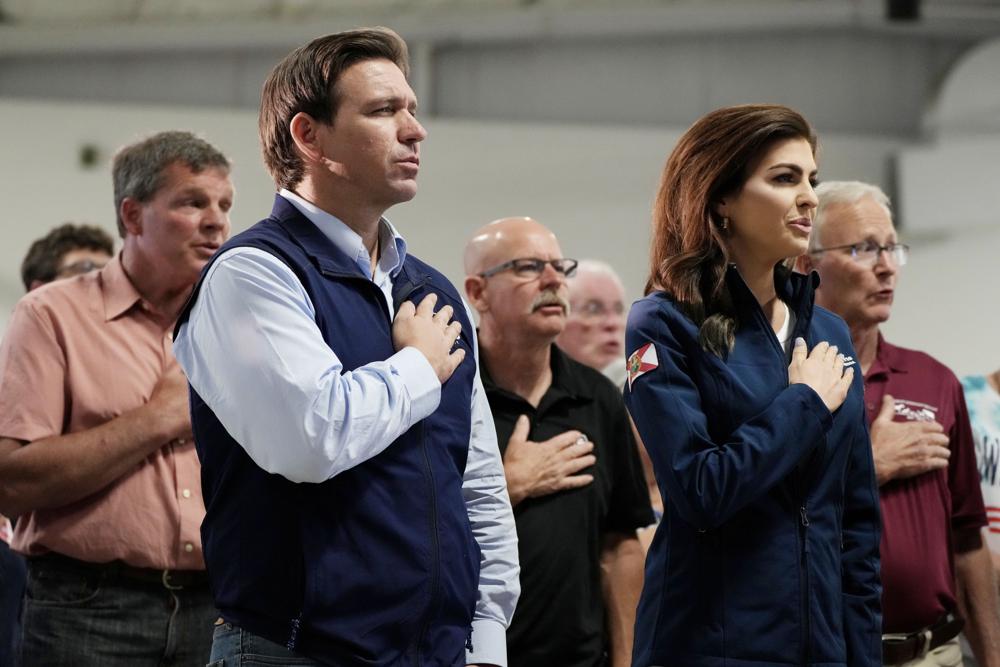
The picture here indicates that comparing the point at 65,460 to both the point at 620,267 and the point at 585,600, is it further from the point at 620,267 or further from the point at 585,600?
the point at 620,267

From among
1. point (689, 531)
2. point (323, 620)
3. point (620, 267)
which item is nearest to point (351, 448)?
Result: point (323, 620)

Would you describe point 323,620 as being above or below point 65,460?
below

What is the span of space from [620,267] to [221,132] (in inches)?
98.8

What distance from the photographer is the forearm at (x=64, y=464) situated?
264 centimetres

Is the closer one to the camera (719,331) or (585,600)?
(719,331)

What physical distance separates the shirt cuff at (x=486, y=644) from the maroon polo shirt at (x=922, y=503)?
122 cm

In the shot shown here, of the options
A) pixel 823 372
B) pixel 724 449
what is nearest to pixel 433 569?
pixel 724 449

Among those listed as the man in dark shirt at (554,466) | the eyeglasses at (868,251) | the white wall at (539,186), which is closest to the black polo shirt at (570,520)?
the man in dark shirt at (554,466)

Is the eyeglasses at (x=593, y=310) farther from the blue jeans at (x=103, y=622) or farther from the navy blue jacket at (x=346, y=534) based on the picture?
the navy blue jacket at (x=346, y=534)

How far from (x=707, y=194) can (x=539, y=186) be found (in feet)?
18.0

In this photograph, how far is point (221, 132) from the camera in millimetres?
7223

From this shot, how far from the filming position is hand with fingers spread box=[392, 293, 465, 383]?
203 centimetres

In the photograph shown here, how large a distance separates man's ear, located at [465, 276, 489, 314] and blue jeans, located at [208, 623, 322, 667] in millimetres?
1603

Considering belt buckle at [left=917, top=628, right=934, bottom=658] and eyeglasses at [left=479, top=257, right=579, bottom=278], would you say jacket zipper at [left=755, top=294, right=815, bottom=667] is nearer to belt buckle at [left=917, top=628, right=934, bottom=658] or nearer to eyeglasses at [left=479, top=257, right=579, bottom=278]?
belt buckle at [left=917, top=628, right=934, bottom=658]
